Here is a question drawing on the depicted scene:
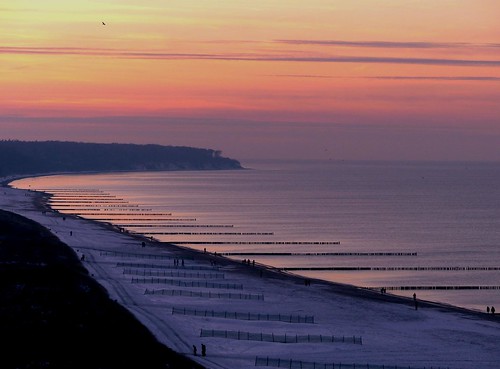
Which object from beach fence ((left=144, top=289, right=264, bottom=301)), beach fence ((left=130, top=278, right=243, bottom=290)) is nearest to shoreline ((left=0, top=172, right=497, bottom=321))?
beach fence ((left=130, top=278, right=243, bottom=290))

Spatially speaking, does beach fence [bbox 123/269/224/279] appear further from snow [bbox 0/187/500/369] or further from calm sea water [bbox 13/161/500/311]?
calm sea water [bbox 13/161/500/311]

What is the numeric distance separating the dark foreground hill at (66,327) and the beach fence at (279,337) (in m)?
4.07

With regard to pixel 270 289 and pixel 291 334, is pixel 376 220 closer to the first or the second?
pixel 270 289

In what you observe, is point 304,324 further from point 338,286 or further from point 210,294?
point 338,286

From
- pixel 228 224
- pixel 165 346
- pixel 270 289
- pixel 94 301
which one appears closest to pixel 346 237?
pixel 228 224

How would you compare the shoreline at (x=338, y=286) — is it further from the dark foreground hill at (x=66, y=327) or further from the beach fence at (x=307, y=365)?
the beach fence at (x=307, y=365)

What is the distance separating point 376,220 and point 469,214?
23956mm

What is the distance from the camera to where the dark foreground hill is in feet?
144

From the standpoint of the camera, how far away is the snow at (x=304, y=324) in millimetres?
49531

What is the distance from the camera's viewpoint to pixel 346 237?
125 m

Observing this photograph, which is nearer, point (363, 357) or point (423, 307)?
point (363, 357)

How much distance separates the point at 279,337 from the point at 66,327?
11.6 m

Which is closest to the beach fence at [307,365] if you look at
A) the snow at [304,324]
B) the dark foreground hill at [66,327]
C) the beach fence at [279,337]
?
the snow at [304,324]

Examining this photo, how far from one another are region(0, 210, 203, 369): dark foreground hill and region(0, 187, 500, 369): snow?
199 centimetres
